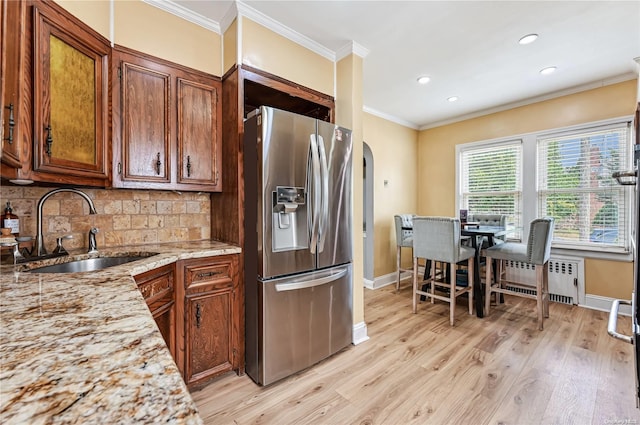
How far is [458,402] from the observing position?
5.86 ft

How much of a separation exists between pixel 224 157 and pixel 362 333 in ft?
6.36

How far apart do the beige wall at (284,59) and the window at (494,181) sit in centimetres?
289

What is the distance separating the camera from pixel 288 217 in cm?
201

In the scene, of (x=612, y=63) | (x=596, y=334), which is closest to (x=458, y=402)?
(x=596, y=334)

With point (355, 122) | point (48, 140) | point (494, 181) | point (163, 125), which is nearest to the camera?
point (48, 140)

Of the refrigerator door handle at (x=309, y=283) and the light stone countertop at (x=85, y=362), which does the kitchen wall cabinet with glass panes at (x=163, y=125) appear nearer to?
the refrigerator door handle at (x=309, y=283)

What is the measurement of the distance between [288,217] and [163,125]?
1085 millimetres

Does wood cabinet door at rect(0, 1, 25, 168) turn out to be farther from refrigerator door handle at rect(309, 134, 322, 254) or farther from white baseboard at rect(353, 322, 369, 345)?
white baseboard at rect(353, 322, 369, 345)

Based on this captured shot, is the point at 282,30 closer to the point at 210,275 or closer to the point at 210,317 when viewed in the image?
the point at 210,275

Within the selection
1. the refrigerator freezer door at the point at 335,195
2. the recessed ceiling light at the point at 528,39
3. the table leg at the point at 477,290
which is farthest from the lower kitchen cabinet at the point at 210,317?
the recessed ceiling light at the point at 528,39

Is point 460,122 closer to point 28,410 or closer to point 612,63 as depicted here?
point 612,63

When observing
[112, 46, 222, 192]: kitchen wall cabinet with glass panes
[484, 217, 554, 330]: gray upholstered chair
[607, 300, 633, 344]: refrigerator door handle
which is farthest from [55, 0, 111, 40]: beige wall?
[484, 217, 554, 330]: gray upholstered chair

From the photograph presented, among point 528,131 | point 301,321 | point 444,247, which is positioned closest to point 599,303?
point 444,247

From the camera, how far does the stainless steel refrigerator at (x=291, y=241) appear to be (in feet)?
6.28
